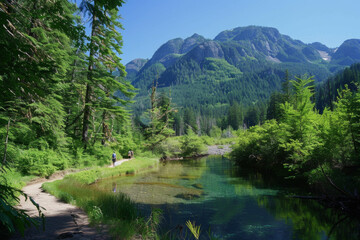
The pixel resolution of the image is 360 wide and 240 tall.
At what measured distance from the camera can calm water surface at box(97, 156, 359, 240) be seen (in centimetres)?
1011

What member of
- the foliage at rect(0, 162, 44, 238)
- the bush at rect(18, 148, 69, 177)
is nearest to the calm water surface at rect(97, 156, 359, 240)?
the foliage at rect(0, 162, 44, 238)

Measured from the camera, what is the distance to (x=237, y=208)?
13367 mm

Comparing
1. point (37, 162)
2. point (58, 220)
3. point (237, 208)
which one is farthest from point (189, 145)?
point (58, 220)

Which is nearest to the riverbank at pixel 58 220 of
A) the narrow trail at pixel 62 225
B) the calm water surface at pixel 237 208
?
the narrow trail at pixel 62 225

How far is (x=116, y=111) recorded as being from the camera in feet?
77.9

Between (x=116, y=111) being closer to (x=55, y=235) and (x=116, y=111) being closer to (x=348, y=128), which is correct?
(x=55, y=235)

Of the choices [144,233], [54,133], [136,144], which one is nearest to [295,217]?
[144,233]

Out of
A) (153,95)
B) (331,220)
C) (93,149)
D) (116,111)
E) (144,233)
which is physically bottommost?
(331,220)

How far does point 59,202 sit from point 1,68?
797 centimetres

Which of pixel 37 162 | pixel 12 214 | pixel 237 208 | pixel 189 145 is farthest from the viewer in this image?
pixel 189 145

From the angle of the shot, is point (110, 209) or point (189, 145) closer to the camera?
point (110, 209)

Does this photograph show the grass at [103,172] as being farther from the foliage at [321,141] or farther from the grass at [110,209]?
the foliage at [321,141]

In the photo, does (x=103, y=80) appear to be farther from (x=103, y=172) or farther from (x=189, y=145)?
(x=189, y=145)

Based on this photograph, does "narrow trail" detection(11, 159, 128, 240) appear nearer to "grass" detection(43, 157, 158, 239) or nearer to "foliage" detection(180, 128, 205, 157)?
"grass" detection(43, 157, 158, 239)
